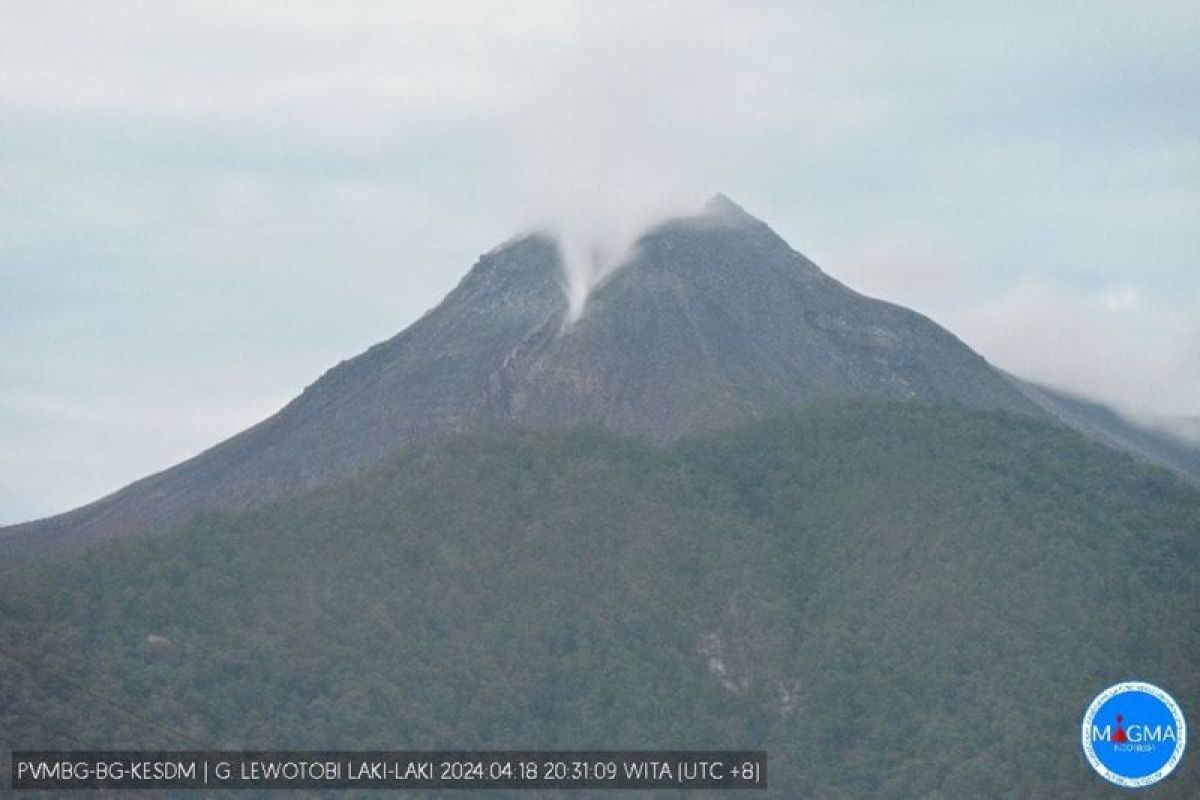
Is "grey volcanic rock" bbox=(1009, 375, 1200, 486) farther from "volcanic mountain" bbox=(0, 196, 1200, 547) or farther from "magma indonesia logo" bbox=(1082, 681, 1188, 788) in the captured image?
"magma indonesia logo" bbox=(1082, 681, 1188, 788)

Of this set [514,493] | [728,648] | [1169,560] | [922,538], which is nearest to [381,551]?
[514,493]

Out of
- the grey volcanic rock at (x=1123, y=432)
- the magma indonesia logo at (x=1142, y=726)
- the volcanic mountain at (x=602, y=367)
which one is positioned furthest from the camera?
the grey volcanic rock at (x=1123, y=432)

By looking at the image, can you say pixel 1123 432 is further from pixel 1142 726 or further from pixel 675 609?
A: pixel 1142 726

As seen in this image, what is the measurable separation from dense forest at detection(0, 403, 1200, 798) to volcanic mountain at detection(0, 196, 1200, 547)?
27.6ft

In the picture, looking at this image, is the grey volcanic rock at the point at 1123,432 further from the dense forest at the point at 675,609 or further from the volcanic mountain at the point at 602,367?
the dense forest at the point at 675,609

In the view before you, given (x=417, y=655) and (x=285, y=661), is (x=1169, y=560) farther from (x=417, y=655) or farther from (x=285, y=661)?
(x=285, y=661)

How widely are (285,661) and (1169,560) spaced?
3681 cm

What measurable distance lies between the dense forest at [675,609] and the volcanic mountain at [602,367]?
8412 mm

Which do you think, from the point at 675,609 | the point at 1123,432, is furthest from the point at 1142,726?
the point at 1123,432

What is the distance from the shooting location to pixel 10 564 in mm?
93938

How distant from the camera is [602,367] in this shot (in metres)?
106

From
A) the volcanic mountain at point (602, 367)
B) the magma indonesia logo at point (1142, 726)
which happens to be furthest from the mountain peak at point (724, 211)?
the magma indonesia logo at point (1142, 726)

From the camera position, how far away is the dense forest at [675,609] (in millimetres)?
71188

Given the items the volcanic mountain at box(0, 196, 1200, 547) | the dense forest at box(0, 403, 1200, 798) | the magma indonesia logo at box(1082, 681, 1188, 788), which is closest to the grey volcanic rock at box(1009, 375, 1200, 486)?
the volcanic mountain at box(0, 196, 1200, 547)
